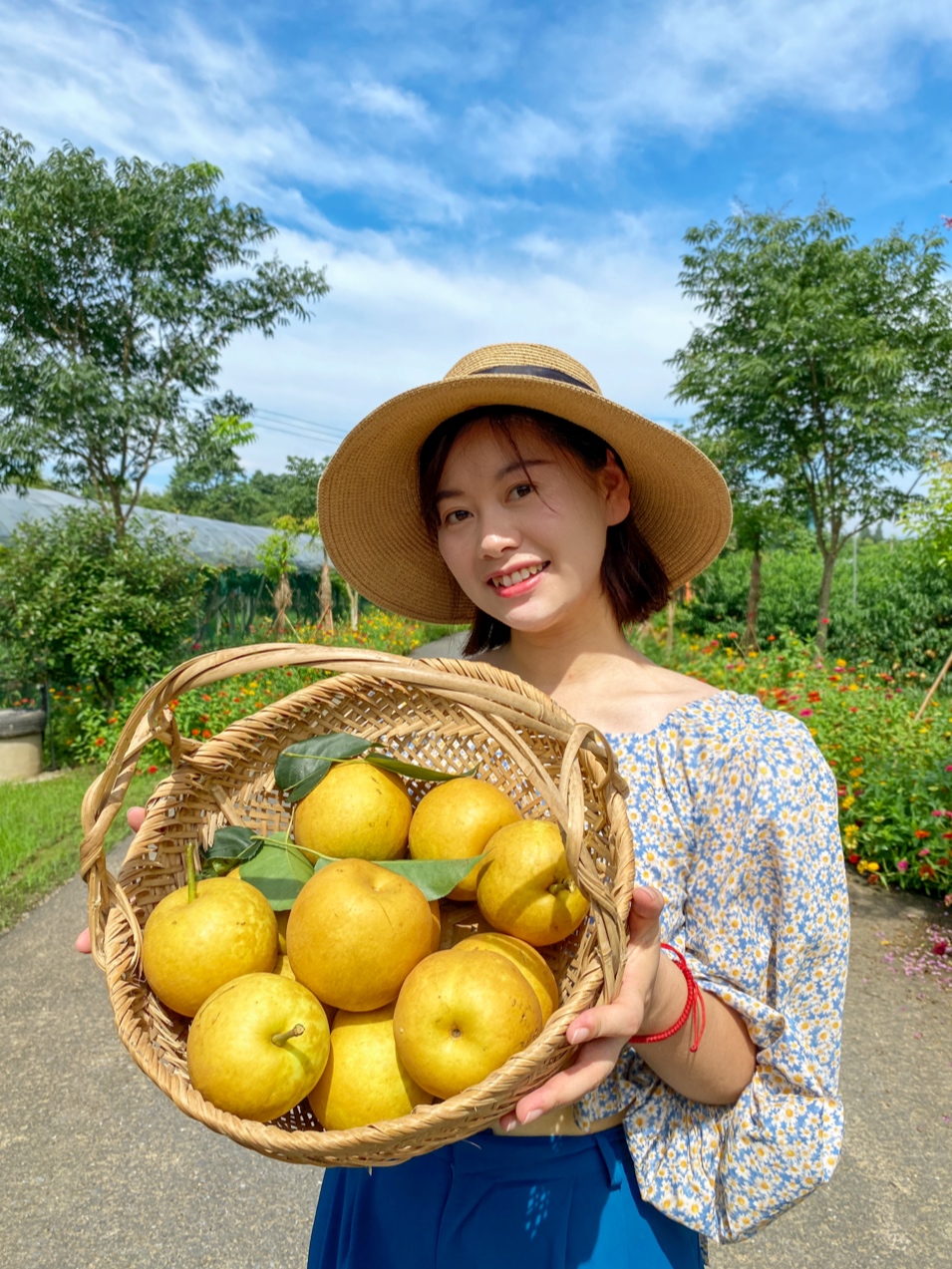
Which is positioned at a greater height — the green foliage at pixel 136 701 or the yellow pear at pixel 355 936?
the yellow pear at pixel 355 936

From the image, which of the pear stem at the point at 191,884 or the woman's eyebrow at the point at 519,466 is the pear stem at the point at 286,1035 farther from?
the woman's eyebrow at the point at 519,466

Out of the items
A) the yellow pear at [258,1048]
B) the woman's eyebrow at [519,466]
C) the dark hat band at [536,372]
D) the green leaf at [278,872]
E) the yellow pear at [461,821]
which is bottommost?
the yellow pear at [258,1048]

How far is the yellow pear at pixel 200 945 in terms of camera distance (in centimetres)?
104

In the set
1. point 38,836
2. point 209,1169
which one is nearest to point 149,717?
point 209,1169

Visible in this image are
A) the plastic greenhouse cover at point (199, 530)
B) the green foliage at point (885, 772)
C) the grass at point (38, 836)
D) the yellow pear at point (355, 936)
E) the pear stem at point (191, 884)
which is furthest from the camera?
the plastic greenhouse cover at point (199, 530)

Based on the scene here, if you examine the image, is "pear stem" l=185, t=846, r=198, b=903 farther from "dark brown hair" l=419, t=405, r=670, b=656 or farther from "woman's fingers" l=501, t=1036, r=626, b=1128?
"dark brown hair" l=419, t=405, r=670, b=656

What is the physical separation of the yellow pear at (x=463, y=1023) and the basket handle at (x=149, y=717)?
392 millimetres

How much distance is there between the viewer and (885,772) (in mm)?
4668

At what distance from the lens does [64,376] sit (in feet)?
25.4

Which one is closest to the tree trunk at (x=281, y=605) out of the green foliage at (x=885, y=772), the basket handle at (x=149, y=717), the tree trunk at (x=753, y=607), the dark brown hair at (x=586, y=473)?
the green foliage at (x=885, y=772)

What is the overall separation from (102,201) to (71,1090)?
7.94 m

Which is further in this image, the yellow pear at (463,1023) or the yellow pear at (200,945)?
the yellow pear at (200,945)

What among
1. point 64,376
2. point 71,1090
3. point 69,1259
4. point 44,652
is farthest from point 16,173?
point 69,1259

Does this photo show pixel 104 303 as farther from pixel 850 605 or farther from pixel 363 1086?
pixel 850 605
